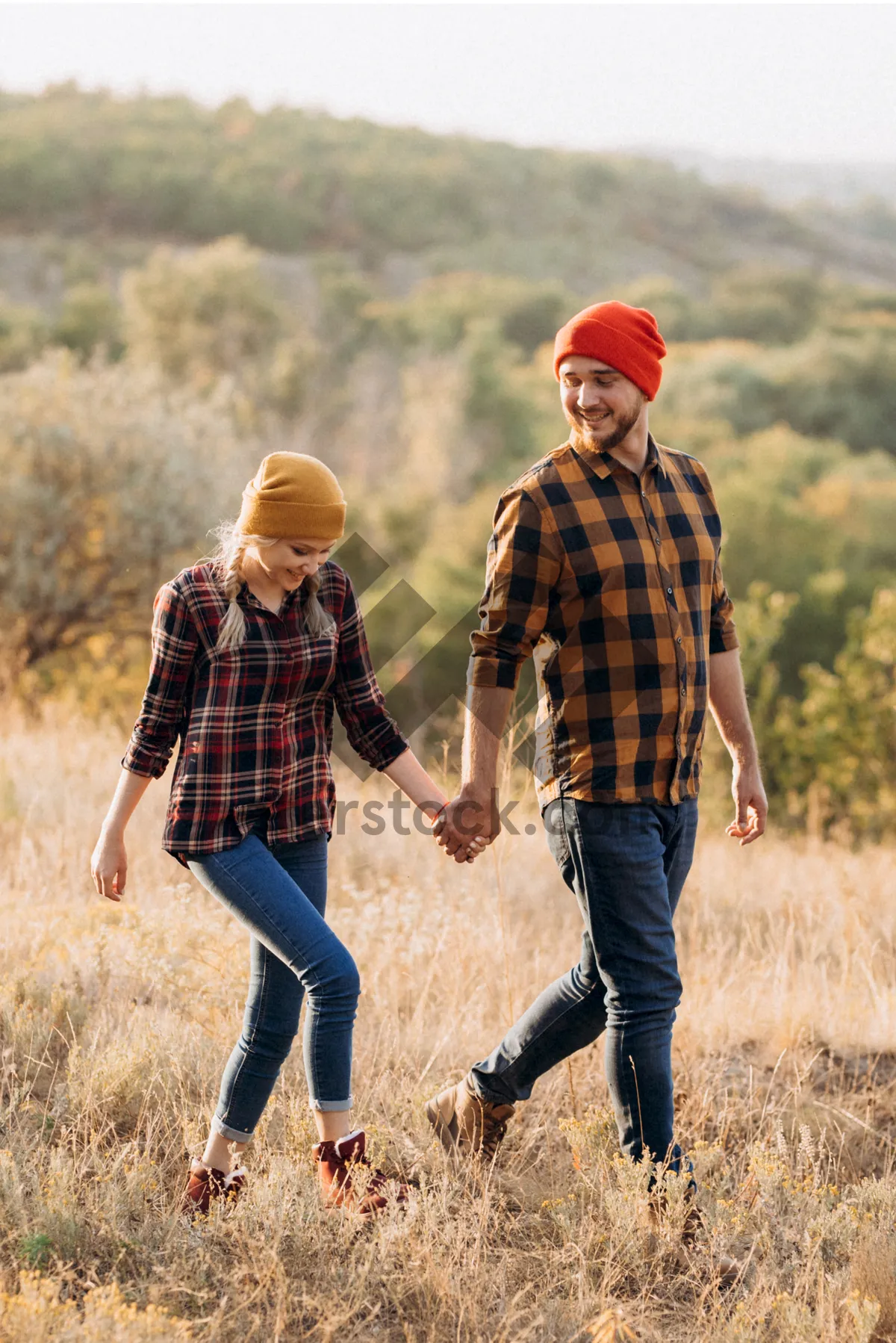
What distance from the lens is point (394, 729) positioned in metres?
2.89

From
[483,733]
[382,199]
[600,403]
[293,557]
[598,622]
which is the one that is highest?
[382,199]

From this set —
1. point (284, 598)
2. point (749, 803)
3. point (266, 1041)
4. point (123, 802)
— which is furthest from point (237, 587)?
point (749, 803)

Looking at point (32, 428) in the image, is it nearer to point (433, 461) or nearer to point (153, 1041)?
point (153, 1041)

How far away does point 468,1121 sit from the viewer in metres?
3.06

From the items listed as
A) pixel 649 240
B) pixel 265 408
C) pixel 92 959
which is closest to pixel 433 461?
pixel 265 408

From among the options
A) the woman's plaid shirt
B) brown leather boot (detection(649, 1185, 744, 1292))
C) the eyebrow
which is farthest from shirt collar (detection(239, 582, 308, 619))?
brown leather boot (detection(649, 1185, 744, 1292))

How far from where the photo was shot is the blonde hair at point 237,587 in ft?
8.54

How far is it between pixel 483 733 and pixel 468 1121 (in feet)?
3.39

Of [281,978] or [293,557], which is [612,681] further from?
[281,978]

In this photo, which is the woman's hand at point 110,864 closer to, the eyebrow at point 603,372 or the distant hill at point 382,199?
the eyebrow at point 603,372

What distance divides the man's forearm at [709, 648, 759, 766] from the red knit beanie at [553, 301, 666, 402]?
2.36 ft

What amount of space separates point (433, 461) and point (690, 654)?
30.0 m

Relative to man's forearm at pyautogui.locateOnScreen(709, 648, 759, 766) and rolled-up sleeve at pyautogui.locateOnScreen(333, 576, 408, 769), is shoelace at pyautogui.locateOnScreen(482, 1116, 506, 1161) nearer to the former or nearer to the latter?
rolled-up sleeve at pyautogui.locateOnScreen(333, 576, 408, 769)

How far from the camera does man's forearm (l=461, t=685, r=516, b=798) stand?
2.74m
